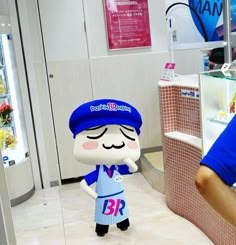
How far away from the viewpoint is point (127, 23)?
3797 millimetres

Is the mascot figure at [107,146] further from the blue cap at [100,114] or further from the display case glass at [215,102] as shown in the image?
the display case glass at [215,102]

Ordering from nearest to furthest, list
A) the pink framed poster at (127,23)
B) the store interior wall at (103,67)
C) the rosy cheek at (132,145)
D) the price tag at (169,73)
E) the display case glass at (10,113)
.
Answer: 1. the rosy cheek at (132,145)
2. the price tag at (169,73)
3. the display case glass at (10,113)
4. the store interior wall at (103,67)
5. the pink framed poster at (127,23)

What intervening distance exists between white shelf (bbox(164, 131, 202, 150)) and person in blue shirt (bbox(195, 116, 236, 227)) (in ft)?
5.49

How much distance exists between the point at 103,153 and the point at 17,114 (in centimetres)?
149

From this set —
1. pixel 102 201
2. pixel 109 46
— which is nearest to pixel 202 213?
pixel 102 201

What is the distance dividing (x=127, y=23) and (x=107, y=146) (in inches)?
70.3

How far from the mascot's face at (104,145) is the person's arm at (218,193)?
161 cm

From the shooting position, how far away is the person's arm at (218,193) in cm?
89

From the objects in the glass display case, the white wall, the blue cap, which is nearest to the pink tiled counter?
the blue cap

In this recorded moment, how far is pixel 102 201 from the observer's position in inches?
Answer: 103

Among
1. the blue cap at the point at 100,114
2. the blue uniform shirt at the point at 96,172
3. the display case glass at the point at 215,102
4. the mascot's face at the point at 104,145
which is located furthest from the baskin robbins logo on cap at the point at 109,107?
the display case glass at the point at 215,102

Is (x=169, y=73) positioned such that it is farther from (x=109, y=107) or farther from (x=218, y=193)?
(x=218, y=193)

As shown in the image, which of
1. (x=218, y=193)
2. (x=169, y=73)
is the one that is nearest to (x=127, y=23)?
(x=169, y=73)

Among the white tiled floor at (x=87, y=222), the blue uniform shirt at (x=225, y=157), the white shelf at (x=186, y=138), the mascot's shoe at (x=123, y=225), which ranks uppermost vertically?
the blue uniform shirt at (x=225, y=157)
